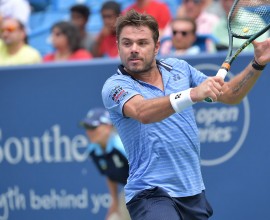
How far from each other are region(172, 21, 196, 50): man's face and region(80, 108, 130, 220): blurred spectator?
1.39 m

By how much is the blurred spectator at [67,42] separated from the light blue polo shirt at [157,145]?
380 centimetres

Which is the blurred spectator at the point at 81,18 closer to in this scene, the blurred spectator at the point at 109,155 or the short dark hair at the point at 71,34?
the short dark hair at the point at 71,34

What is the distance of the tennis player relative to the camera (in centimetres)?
460

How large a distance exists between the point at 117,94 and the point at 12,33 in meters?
4.66

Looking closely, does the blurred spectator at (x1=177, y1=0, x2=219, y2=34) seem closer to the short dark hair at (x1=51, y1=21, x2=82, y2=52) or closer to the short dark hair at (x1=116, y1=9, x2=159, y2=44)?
the short dark hair at (x1=51, y1=21, x2=82, y2=52)

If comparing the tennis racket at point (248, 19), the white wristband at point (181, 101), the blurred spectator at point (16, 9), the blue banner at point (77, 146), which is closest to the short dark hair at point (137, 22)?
the tennis racket at point (248, 19)

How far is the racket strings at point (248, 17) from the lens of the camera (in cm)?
486

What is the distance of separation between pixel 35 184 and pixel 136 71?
348 centimetres

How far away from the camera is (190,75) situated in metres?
4.91

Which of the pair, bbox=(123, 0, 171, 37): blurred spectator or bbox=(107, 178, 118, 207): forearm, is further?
bbox=(123, 0, 171, 37): blurred spectator

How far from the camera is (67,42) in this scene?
855 centimetres

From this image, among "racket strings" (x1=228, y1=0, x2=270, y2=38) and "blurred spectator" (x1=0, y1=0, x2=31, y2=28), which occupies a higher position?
"racket strings" (x1=228, y1=0, x2=270, y2=38)

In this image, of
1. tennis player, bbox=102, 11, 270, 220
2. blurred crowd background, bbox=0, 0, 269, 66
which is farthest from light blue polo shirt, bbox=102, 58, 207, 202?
blurred crowd background, bbox=0, 0, 269, 66

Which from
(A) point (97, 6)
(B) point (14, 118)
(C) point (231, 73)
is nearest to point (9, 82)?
(B) point (14, 118)
